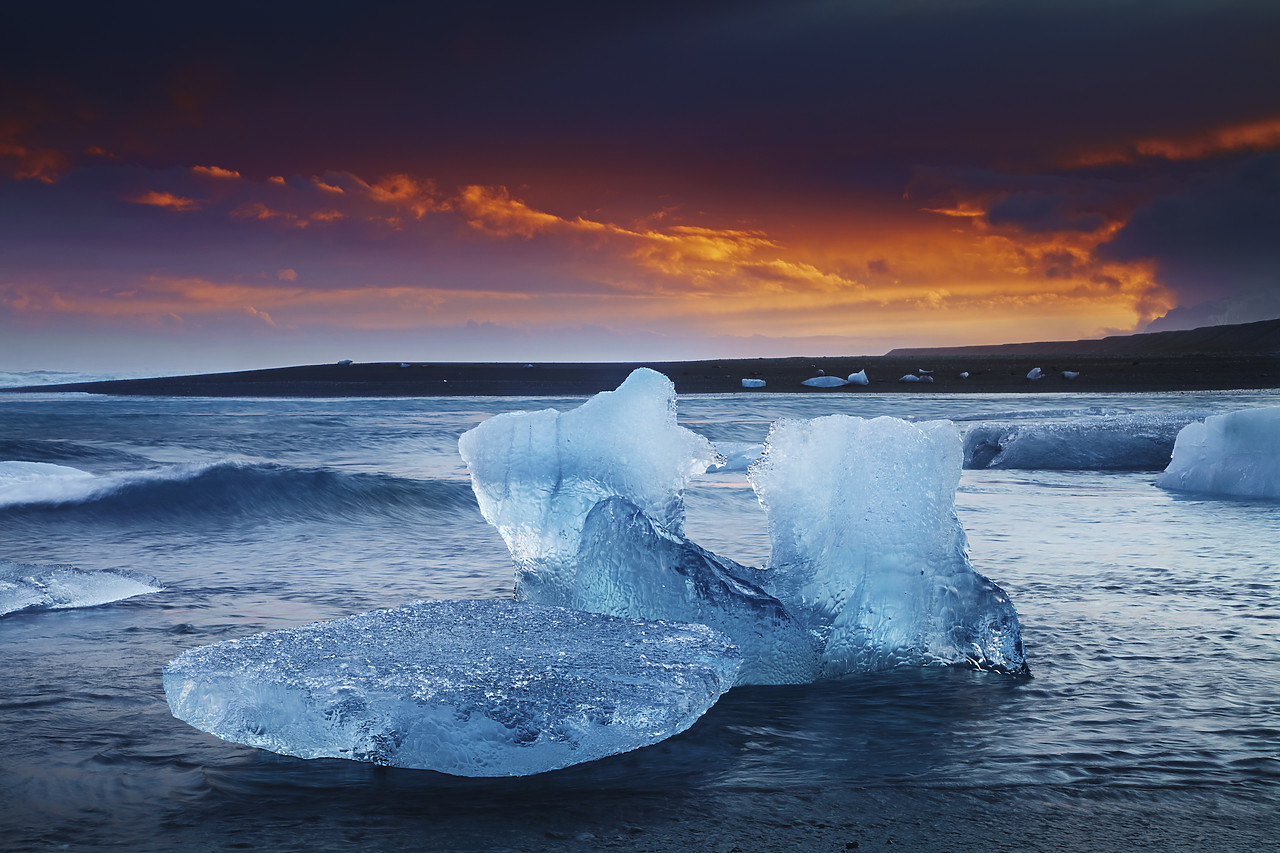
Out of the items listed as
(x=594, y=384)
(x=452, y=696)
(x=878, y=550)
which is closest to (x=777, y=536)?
(x=878, y=550)

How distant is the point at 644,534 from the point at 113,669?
76.7 inches

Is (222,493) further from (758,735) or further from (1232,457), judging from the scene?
(1232,457)

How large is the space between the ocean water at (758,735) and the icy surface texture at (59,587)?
89mm

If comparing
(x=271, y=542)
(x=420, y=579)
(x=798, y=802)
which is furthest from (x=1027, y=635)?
(x=271, y=542)

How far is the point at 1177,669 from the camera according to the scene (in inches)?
135

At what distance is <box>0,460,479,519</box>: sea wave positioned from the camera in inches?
293

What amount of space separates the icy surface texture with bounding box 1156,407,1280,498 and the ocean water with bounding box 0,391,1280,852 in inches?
72.6

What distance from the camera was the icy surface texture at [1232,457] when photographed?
830 cm

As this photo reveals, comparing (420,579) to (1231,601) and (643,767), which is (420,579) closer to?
(643,767)

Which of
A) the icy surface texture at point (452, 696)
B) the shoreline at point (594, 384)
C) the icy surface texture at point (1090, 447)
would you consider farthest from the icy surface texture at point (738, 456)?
the shoreline at point (594, 384)

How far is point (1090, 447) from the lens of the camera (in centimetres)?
1109

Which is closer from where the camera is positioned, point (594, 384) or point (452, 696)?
point (452, 696)

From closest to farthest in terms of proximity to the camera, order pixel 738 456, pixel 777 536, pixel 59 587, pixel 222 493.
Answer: pixel 777 536 → pixel 59 587 → pixel 222 493 → pixel 738 456

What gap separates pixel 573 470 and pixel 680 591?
0.82m
